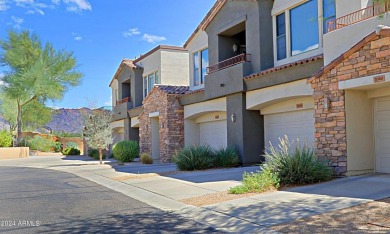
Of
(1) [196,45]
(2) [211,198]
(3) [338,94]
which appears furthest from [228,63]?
(2) [211,198]

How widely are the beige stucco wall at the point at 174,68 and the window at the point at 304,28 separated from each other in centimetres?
1285

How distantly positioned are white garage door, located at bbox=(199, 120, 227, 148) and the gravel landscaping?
42.6ft

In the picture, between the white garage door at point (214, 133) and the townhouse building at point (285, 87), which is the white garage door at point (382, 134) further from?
the white garage door at point (214, 133)

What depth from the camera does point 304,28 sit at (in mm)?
15484

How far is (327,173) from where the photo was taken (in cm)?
1117

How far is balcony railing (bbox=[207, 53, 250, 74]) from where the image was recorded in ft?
58.5

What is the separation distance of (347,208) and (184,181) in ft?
22.8

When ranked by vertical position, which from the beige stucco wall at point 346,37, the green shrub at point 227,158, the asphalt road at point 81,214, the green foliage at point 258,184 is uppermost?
the beige stucco wall at point 346,37

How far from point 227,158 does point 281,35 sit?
5764 mm

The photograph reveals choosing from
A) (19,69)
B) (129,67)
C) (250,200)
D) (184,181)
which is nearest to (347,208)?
(250,200)

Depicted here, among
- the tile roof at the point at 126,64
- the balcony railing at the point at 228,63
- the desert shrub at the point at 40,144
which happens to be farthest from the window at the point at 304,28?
the desert shrub at the point at 40,144

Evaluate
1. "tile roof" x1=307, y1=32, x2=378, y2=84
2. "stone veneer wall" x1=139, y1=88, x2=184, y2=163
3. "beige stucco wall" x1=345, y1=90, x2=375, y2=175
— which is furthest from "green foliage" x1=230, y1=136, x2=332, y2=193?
"stone veneer wall" x1=139, y1=88, x2=184, y2=163

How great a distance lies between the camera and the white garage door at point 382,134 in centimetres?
1190

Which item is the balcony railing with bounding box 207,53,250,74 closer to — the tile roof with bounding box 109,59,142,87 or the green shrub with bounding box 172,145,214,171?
the green shrub with bounding box 172,145,214,171
